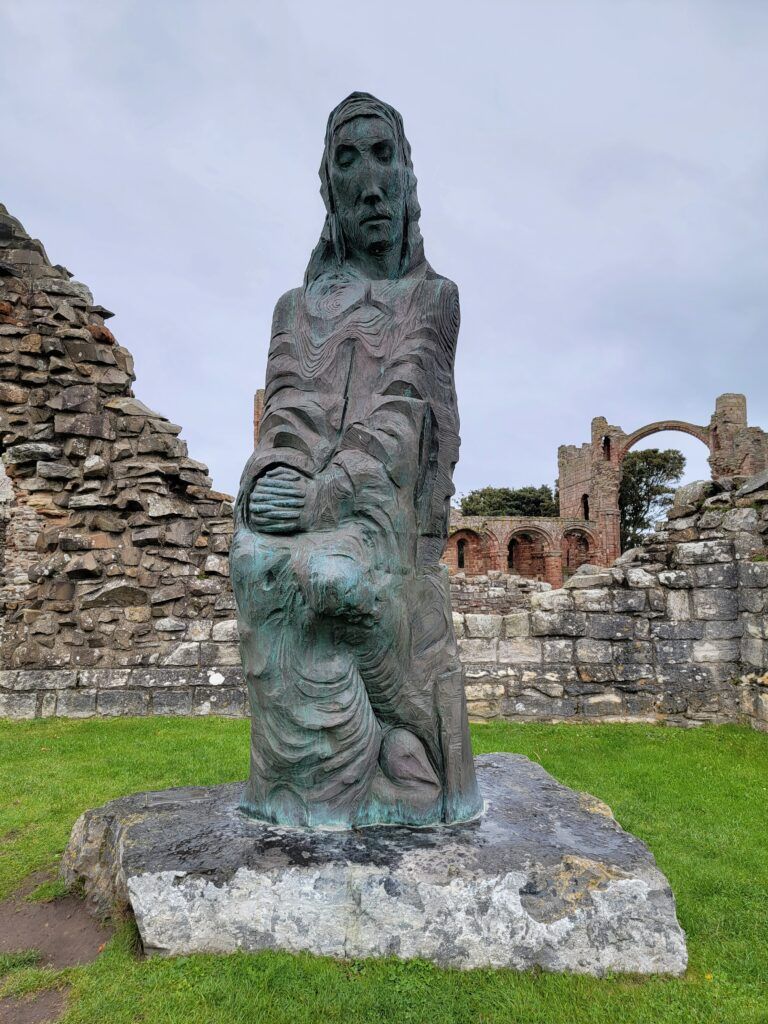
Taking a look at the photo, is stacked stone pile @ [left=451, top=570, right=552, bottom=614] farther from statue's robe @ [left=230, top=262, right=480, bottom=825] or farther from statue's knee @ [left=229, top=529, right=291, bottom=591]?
statue's knee @ [left=229, top=529, right=291, bottom=591]

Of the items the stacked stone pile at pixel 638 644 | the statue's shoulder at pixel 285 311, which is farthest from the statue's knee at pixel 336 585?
the stacked stone pile at pixel 638 644

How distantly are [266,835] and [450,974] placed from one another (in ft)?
2.62

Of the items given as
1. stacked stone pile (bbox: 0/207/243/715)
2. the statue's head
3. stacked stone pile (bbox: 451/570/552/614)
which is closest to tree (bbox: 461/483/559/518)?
stacked stone pile (bbox: 451/570/552/614)

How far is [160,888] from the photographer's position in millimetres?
2408

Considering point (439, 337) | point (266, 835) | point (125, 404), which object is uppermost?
point (125, 404)

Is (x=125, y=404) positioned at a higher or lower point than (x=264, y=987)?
higher

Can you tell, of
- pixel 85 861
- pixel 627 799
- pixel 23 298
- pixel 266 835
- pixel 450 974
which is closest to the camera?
pixel 450 974

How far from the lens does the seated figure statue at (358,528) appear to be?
2.69m

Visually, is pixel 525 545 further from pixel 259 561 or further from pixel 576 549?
pixel 259 561

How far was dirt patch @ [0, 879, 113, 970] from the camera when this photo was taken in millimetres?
2586

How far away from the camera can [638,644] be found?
7.73 metres

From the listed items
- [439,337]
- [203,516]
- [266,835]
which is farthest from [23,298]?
[266,835]

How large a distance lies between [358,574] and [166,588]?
6.50 m

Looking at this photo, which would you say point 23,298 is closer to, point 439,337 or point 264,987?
point 439,337
